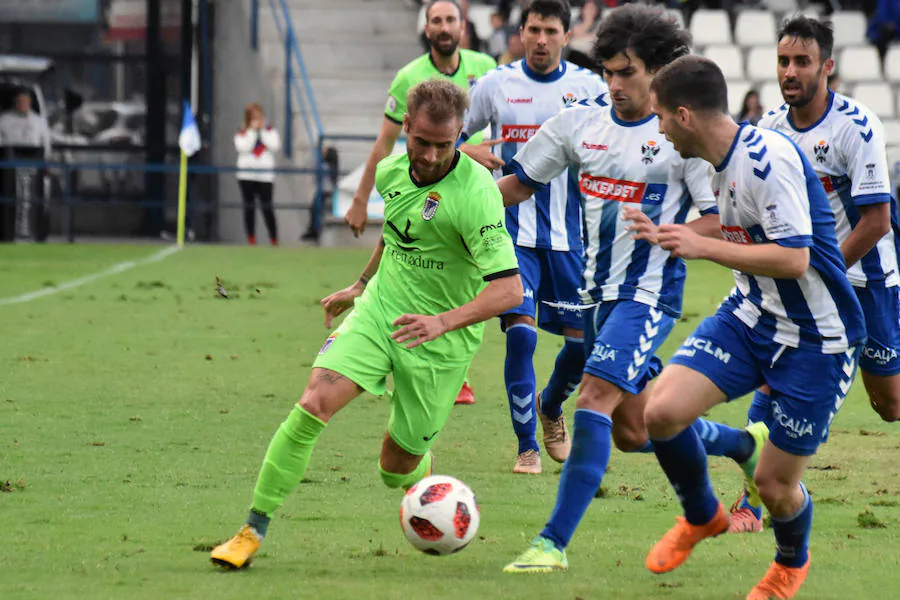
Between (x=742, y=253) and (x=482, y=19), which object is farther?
(x=482, y=19)

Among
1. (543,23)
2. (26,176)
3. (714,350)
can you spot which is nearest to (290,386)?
(543,23)

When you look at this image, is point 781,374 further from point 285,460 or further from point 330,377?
point 285,460

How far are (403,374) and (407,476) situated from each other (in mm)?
474

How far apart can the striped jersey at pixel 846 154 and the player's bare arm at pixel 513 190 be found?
3.70 ft

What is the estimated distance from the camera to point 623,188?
609 cm

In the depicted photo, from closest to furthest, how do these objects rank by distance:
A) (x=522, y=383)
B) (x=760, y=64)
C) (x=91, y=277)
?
1. (x=522, y=383)
2. (x=91, y=277)
3. (x=760, y=64)

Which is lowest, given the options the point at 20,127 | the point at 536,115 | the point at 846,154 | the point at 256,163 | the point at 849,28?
the point at 256,163

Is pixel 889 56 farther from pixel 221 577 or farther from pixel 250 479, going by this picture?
pixel 221 577

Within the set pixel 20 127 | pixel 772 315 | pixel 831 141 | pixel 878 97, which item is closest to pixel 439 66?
pixel 831 141

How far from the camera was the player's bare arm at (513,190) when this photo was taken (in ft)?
20.7

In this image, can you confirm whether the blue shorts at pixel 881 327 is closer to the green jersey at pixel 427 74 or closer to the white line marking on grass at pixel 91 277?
the green jersey at pixel 427 74

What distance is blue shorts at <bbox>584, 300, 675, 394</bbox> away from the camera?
568cm

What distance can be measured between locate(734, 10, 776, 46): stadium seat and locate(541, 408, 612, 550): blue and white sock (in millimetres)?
20650

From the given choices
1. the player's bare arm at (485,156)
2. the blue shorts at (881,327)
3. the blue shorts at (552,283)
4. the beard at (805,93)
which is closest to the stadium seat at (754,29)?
the blue shorts at (552,283)
